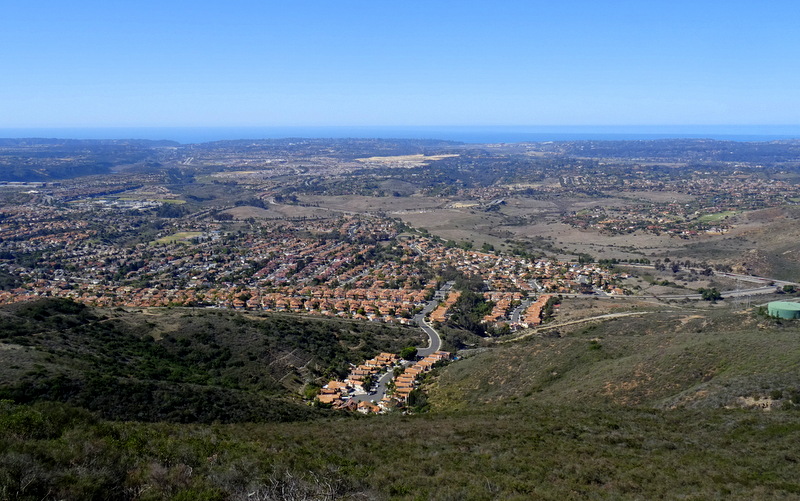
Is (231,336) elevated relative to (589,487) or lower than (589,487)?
lower

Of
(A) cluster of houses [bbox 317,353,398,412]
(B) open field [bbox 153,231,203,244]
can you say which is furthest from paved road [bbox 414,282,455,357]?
(B) open field [bbox 153,231,203,244]

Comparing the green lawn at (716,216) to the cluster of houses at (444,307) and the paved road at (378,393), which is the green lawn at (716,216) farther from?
the paved road at (378,393)

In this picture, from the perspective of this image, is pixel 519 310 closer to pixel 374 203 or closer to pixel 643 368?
pixel 643 368

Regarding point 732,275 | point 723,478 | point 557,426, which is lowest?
point 732,275

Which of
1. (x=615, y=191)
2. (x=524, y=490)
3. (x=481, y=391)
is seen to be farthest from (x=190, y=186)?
(x=524, y=490)

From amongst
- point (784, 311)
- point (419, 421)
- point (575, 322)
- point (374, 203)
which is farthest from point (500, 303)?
point (374, 203)

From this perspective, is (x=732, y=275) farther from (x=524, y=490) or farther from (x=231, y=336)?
(x=524, y=490)

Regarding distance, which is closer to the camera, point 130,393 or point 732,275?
point 130,393

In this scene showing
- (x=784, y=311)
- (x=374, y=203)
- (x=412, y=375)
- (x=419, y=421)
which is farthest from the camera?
(x=374, y=203)
